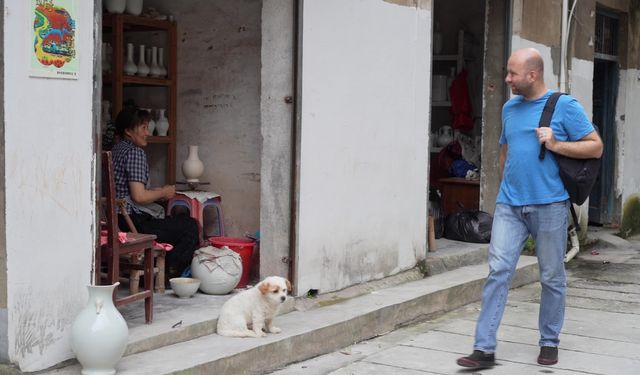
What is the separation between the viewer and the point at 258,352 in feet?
18.2

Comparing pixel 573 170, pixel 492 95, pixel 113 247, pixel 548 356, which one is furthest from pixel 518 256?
pixel 492 95

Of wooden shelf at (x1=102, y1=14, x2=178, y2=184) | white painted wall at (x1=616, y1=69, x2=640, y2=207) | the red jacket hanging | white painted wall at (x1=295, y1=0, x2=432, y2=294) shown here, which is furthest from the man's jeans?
white painted wall at (x1=616, y1=69, x2=640, y2=207)

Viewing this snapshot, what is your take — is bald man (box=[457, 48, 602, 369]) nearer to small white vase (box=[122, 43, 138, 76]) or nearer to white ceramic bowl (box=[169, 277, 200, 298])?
white ceramic bowl (box=[169, 277, 200, 298])

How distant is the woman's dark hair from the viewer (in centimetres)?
702

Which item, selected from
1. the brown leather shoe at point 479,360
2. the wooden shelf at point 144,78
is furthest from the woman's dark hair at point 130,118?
the brown leather shoe at point 479,360

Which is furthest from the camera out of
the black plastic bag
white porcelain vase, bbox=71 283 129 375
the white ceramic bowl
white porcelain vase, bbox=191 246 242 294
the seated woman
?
the black plastic bag

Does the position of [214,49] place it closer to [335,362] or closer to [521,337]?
[335,362]

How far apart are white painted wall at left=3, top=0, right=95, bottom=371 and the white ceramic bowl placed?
1.43 m

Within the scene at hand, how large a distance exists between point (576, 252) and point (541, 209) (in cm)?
557

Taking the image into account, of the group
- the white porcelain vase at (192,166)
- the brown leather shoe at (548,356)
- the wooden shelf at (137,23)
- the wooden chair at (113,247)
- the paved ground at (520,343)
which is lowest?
the paved ground at (520,343)

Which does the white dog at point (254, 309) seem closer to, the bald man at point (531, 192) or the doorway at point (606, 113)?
the bald man at point (531, 192)

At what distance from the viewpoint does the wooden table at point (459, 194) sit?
409 inches

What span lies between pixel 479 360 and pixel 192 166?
3.09 meters

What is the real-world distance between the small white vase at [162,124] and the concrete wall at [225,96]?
0.23 meters
